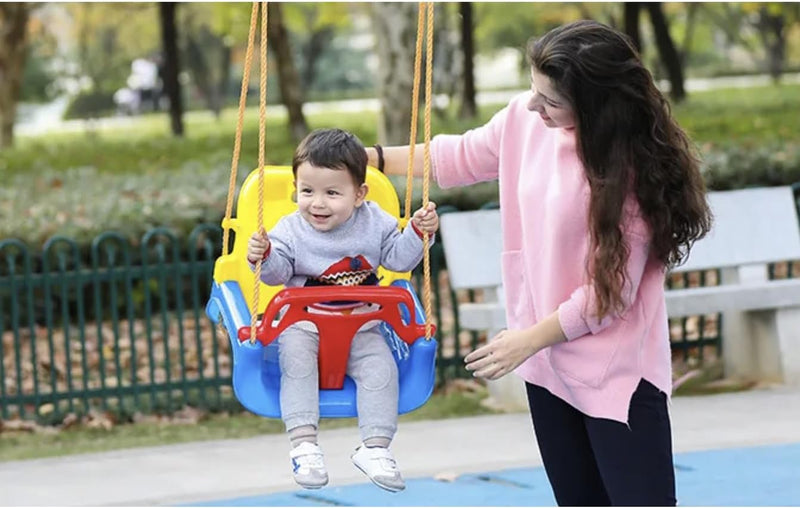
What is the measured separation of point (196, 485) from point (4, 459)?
126cm

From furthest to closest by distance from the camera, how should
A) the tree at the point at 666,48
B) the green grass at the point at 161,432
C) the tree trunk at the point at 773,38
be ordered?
the tree trunk at the point at 773,38 → the tree at the point at 666,48 → the green grass at the point at 161,432

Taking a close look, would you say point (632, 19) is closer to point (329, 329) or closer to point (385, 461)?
point (329, 329)

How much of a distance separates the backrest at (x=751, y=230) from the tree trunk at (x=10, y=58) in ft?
51.4

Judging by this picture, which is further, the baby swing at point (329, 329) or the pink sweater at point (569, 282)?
the baby swing at point (329, 329)

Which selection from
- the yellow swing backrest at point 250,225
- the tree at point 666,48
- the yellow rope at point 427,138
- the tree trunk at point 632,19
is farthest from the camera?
the tree at point 666,48

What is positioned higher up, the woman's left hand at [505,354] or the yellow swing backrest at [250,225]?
the yellow swing backrest at [250,225]

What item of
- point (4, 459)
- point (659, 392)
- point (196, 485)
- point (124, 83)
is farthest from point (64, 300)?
point (124, 83)

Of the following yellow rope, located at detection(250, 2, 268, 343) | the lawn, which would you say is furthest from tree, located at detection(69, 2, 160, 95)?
yellow rope, located at detection(250, 2, 268, 343)

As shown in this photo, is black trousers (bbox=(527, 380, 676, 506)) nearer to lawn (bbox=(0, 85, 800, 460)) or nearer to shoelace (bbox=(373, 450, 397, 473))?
shoelace (bbox=(373, 450, 397, 473))

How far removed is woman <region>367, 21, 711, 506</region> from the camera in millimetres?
3219

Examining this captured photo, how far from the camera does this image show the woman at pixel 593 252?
10.6 feet

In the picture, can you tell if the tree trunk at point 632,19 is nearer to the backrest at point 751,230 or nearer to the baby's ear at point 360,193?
the backrest at point 751,230

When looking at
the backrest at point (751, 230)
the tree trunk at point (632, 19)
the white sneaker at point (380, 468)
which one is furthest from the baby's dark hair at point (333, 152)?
the tree trunk at point (632, 19)

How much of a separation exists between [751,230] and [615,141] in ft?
15.5
